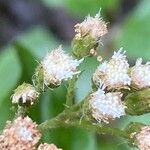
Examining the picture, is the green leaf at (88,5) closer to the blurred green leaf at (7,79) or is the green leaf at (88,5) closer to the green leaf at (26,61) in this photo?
the blurred green leaf at (7,79)

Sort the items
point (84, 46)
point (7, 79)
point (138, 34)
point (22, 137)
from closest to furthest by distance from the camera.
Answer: point (22, 137) < point (84, 46) < point (7, 79) < point (138, 34)

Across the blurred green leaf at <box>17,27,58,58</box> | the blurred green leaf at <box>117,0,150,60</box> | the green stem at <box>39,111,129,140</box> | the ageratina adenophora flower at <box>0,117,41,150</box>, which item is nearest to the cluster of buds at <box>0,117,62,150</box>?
the ageratina adenophora flower at <box>0,117,41,150</box>

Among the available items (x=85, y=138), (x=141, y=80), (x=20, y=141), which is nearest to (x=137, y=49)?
(x=85, y=138)

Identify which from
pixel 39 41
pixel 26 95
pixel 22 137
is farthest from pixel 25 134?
pixel 39 41

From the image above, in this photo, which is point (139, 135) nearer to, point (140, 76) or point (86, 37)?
point (140, 76)

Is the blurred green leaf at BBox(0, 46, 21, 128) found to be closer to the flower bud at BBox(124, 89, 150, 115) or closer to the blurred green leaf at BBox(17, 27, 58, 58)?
the blurred green leaf at BBox(17, 27, 58, 58)

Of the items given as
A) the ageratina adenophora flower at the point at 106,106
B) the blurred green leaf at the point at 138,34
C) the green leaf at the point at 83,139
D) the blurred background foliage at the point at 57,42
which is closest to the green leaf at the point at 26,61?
the blurred background foliage at the point at 57,42
